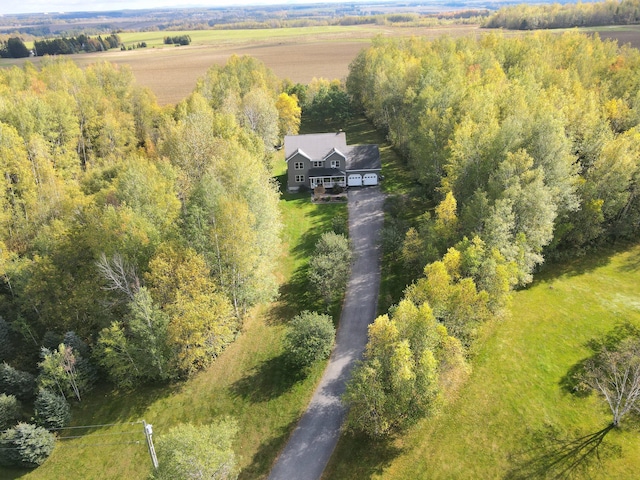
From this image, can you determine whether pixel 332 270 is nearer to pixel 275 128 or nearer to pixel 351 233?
pixel 351 233

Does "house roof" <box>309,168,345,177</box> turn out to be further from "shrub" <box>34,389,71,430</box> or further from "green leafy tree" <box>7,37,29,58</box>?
"green leafy tree" <box>7,37,29,58</box>

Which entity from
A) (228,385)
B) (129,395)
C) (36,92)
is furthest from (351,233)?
(36,92)

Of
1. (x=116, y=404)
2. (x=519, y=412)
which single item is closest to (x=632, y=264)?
(x=519, y=412)

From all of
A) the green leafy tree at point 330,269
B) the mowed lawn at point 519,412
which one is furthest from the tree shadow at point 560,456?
the green leafy tree at point 330,269

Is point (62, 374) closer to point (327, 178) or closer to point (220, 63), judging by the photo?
Result: point (327, 178)

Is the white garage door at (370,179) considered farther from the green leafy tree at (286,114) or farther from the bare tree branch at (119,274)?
the bare tree branch at (119,274)

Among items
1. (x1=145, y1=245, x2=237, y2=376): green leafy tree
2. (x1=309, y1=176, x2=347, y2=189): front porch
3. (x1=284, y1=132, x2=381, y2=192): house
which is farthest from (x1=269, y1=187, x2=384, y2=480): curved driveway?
(x1=284, y1=132, x2=381, y2=192): house
